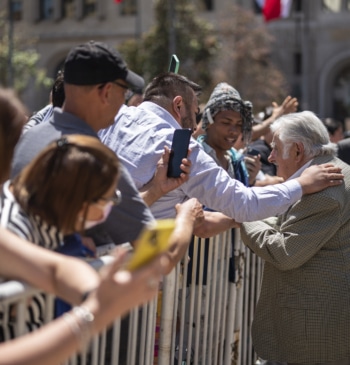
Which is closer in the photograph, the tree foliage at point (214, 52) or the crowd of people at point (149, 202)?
the crowd of people at point (149, 202)

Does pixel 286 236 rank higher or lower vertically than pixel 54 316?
lower

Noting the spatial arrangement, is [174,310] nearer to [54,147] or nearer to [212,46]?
[54,147]

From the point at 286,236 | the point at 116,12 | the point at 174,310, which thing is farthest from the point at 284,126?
the point at 116,12

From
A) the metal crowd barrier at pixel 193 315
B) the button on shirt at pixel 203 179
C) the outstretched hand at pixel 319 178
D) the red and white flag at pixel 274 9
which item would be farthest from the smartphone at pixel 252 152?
the red and white flag at pixel 274 9

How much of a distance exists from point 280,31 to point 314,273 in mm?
41421

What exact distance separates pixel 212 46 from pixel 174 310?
123 feet

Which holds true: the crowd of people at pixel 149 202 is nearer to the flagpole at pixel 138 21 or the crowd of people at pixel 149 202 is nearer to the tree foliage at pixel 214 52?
the tree foliage at pixel 214 52

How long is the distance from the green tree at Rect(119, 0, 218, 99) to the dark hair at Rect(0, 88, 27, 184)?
3622 centimetres

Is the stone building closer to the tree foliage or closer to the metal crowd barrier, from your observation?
the tree foliage

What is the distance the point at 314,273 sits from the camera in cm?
450

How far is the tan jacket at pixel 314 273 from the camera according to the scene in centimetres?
443

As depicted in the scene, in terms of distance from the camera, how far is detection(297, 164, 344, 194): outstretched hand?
4.38m

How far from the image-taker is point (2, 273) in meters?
2.55

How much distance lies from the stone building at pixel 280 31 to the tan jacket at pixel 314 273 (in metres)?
36.7
